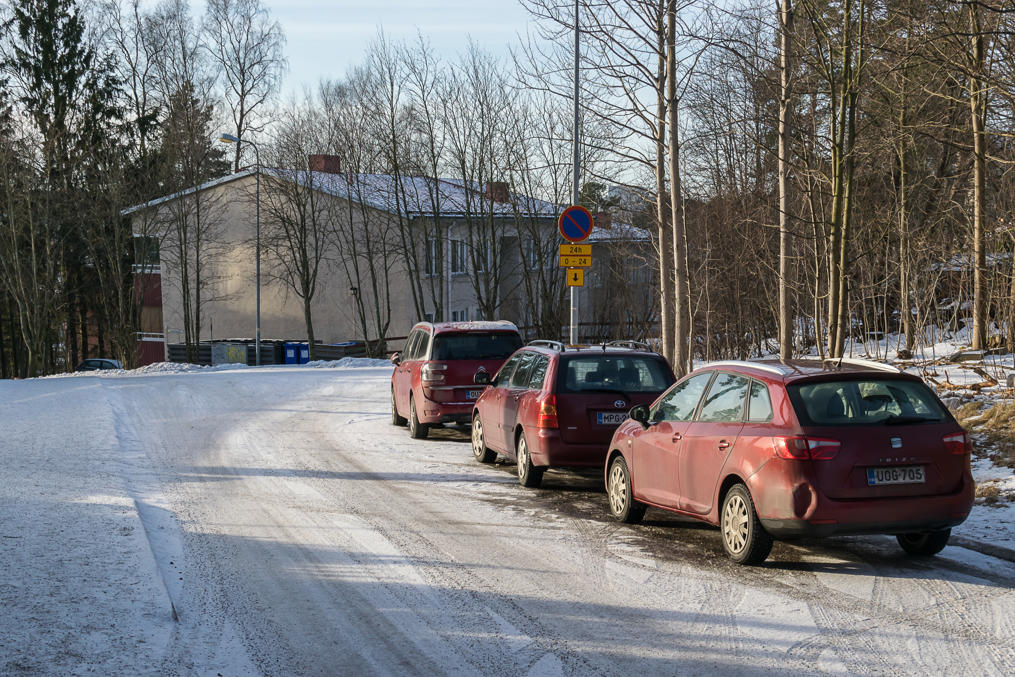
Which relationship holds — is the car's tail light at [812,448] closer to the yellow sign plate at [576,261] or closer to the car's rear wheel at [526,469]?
the car's rear wheel at [526,469]

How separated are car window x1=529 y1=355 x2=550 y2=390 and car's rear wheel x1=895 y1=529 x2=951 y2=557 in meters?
4.64

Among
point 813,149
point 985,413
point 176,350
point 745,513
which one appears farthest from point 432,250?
point 745,513

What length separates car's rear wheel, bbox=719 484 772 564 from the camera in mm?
7516

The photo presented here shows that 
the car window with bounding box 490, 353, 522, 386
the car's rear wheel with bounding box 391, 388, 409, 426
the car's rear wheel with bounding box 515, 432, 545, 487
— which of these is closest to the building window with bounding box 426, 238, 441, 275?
the car's rear wheel with bounding box 391, 388, 409, 426

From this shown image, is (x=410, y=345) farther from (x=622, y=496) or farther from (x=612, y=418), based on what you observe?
(x=622, y=496)

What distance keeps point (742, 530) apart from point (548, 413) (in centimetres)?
376

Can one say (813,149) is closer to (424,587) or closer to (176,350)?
(424,587)

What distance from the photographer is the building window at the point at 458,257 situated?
1903 inches

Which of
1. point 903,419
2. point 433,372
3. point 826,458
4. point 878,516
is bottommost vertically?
point 878,516

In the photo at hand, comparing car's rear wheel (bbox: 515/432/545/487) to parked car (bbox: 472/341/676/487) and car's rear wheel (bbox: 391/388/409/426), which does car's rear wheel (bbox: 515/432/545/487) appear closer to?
parked car (bbox: 472/341/676/487)

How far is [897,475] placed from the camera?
7.23 meters

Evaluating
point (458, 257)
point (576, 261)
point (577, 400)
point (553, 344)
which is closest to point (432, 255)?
point (458, 257)

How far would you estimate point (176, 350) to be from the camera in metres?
51.2

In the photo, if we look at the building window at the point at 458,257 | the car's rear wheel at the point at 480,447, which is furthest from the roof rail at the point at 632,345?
the building window at the point at 458,257
